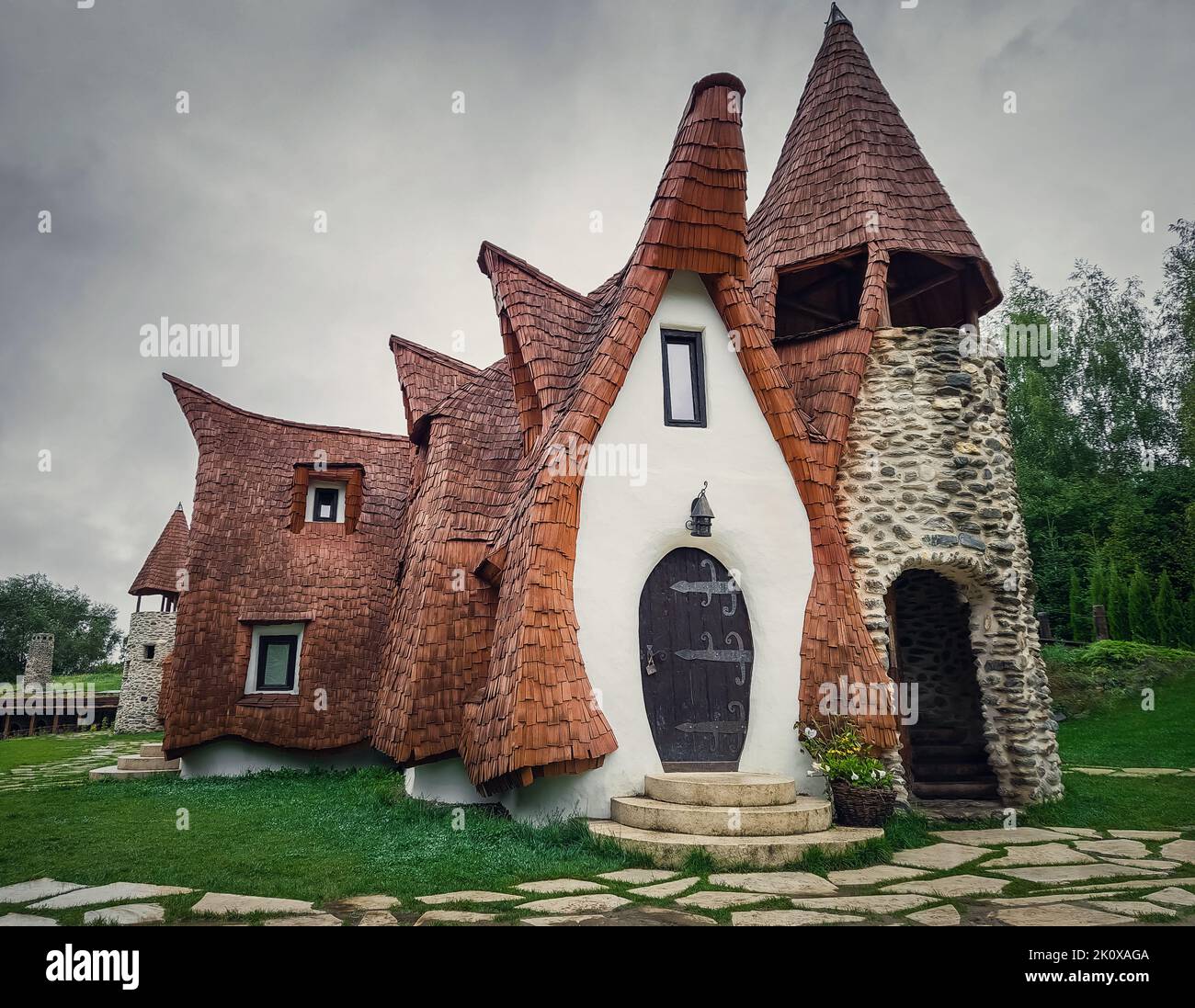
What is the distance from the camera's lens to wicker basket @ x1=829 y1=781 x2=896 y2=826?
623 centimetres

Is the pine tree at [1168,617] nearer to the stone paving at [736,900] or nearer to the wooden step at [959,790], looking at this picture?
the wooden step at [959,790]

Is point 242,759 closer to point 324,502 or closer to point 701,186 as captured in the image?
point 324,502

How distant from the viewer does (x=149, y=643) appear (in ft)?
82.5

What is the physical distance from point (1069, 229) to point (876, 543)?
25615 millimetres

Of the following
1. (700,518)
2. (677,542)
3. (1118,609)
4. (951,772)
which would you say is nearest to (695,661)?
(677,542)

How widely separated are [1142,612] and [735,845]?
2004 cm

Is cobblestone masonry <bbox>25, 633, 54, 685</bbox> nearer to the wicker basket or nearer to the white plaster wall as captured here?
the white plaster wall

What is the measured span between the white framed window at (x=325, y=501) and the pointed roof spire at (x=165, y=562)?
1267cm

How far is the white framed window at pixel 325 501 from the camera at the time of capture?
13367 millimetres

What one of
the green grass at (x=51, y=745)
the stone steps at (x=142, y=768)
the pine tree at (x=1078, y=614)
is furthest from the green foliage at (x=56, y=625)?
the pine tree at (x=1078, y=614)

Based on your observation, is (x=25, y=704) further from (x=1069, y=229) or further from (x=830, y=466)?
(x=1069, y=229)

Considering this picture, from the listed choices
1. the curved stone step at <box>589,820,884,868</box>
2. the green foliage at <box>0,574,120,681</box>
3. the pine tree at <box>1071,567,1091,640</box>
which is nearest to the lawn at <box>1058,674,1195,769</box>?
the curved stone step at <box>589,820,884,868</box>

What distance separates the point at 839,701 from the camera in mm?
7074
